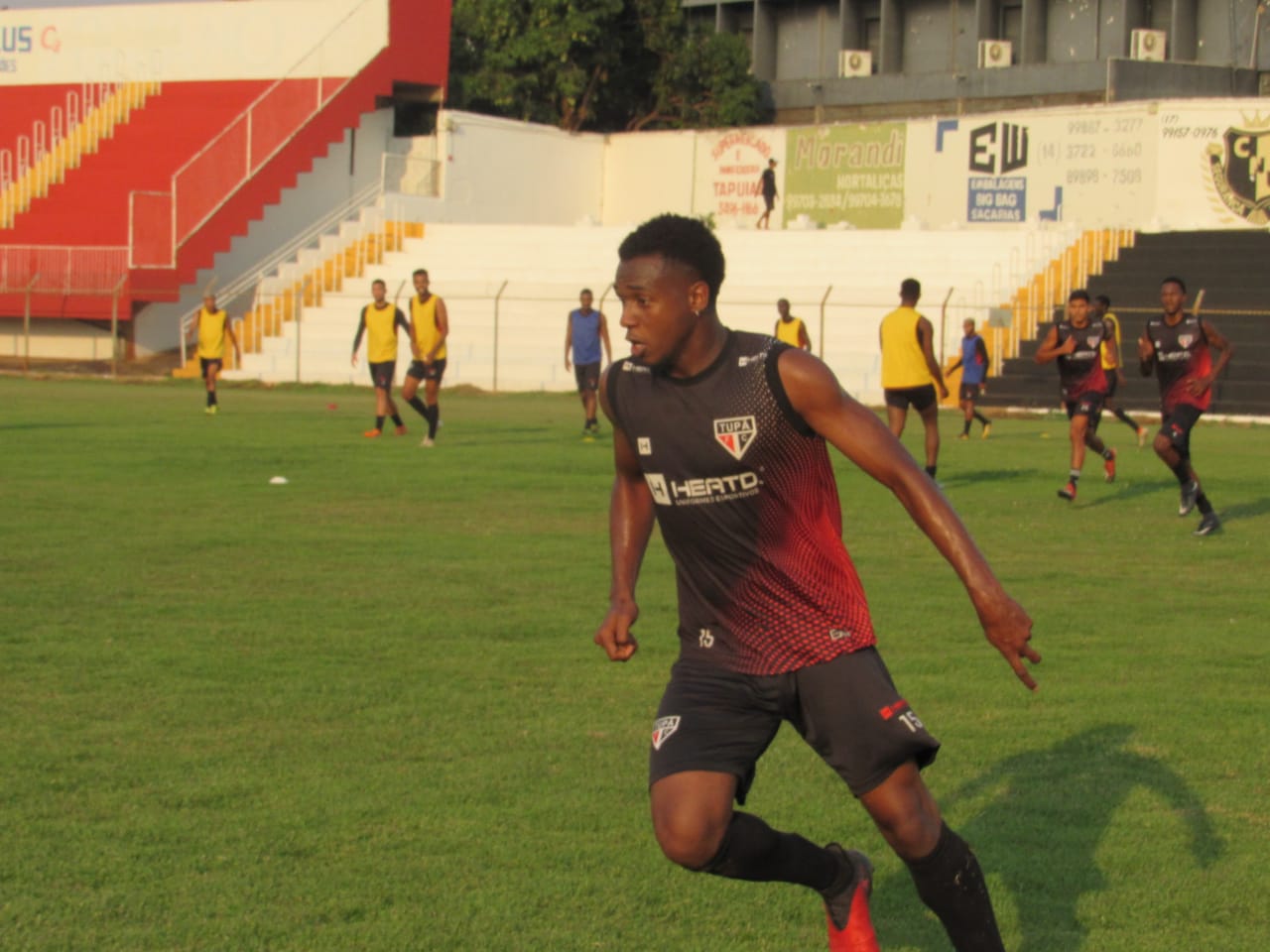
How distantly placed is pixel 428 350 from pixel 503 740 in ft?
49.4

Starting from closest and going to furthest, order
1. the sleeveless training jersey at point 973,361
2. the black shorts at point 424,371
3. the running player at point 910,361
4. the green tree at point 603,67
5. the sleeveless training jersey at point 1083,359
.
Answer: the sleeveless training jersey at point 1083,359, the running player at point 910,361, the black shorts at point 424,371, the sleeveless training jersey at point 973,361, the green tree at point 603,67

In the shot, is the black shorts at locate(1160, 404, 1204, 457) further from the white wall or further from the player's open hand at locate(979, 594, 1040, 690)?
the white wall

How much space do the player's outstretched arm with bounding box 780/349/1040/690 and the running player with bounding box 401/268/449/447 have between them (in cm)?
1748

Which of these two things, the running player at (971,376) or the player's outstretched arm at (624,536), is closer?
the player's outstretched arm at (624,536)

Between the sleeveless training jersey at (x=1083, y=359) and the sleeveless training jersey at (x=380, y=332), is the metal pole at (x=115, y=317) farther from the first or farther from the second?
the sleeveless training jersey at (x=1083, y=359)

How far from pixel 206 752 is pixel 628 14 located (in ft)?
162

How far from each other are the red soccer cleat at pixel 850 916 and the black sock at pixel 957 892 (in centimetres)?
22

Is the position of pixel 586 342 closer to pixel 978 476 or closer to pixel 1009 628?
pixel 978 476

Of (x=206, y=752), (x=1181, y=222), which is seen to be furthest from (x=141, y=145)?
(x=206, y=752)

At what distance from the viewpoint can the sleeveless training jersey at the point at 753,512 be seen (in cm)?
430

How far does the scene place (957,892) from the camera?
425 centimetres

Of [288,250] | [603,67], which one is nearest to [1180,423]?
[288,250]

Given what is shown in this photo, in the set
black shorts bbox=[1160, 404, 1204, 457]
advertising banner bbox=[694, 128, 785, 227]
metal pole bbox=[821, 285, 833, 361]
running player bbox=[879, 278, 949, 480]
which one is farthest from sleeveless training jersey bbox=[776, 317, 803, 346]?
advertising banner bbox=[694, 128, 785, 227]

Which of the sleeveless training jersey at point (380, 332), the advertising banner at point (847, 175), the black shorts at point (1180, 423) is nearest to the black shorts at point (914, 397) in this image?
the black shorts at point (1180, 423)
